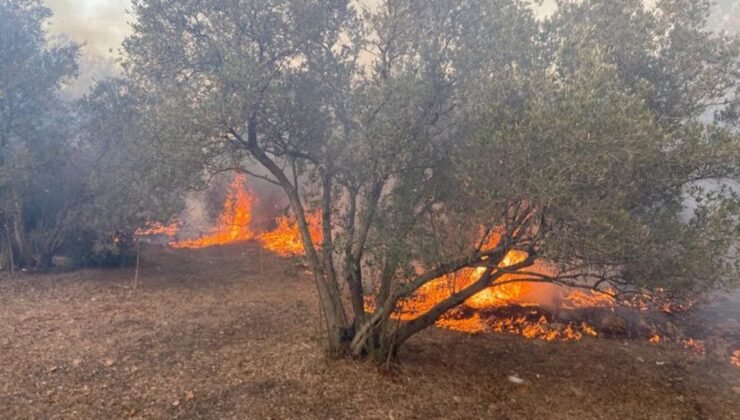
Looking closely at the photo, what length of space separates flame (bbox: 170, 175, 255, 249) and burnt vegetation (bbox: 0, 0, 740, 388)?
2304cm

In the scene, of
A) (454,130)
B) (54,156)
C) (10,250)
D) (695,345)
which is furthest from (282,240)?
(695,345)

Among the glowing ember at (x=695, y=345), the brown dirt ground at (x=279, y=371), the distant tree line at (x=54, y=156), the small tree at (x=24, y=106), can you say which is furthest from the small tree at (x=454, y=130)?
the small tree at (x=24, y=106)

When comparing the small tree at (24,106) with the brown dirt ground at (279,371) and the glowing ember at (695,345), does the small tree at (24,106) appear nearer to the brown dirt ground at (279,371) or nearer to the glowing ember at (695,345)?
the brown dirt ground at (279,371)

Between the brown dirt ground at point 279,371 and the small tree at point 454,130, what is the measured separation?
5.44 ft

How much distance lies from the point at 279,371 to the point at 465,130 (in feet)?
23.6

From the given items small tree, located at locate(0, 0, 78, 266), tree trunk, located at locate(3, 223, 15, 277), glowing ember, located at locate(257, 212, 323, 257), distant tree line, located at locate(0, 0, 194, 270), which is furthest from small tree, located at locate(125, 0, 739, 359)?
glowing ember, located at locate(257, 212, 323, 257)

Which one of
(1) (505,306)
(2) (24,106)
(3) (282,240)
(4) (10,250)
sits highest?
(2) (24,106)

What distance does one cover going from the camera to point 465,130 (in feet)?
37.4

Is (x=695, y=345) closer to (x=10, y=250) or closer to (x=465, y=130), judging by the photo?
(x=465, y=130)

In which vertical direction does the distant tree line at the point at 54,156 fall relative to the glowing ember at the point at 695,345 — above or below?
above

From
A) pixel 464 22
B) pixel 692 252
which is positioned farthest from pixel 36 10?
pixel 692 252

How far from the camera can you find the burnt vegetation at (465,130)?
30.2ft

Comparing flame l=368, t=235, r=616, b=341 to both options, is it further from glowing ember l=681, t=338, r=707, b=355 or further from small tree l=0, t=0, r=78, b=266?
small tree l=0, t=0, r=78, b=266

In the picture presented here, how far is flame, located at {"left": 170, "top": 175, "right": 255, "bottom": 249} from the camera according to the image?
37.2 meters
